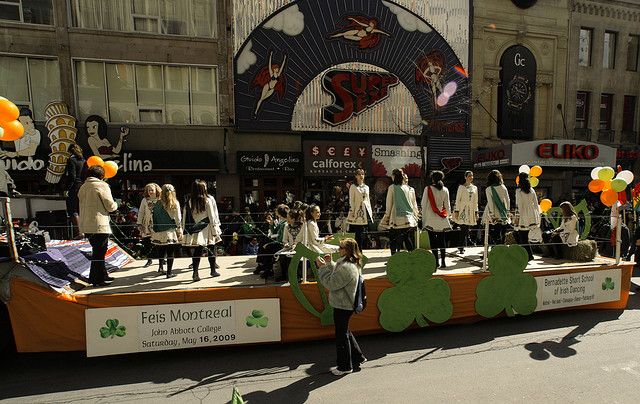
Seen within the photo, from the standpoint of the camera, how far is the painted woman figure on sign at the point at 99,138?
13.3m

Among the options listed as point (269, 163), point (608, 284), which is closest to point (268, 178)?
point (269, 163)

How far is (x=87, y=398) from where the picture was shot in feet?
13.1

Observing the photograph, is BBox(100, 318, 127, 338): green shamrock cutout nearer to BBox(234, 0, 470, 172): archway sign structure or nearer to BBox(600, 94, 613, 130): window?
BBox(234, 0, 470, 172): archway sign structure

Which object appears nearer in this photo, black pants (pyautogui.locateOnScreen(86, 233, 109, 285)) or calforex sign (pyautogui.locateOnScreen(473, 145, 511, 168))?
black pants (pyautogui.locateOnScreen(86, 233, 109, 285))

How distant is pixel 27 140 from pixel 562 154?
70.1 feet

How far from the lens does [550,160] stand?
1578cm

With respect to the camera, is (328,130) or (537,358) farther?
(328,130)

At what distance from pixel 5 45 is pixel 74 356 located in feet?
43.9

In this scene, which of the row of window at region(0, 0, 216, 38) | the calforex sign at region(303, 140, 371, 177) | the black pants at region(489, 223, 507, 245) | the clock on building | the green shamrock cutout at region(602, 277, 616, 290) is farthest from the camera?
the clock on building

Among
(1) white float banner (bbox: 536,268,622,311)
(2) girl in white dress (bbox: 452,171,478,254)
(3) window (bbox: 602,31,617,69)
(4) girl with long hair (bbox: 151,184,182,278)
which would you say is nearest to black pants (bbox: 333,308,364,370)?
(4) girl with long hair (bbox: 151,184,182,278)

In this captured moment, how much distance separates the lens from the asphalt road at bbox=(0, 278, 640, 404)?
3.99 meters

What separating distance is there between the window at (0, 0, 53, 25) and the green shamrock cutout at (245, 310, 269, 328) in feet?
47.6

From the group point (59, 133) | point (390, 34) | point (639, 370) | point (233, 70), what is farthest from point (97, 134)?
point (639, 370)

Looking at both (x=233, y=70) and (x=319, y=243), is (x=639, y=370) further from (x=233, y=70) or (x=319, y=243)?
(x=233, y=70)
